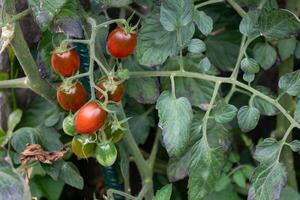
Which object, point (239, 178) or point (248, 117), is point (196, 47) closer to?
point (248, 117)

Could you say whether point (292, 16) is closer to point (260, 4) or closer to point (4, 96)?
point (260, 4)

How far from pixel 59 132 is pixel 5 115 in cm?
15

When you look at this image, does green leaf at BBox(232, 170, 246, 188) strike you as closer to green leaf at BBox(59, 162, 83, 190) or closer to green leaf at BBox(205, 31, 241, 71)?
green leaf at BBox(205, 31, 241, 71)

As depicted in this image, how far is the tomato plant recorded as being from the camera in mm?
928

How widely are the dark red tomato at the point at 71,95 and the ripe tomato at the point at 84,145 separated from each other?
5 centimetres

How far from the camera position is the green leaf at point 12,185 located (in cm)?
99

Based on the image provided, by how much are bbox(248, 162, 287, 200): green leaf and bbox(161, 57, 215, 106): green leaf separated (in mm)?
212

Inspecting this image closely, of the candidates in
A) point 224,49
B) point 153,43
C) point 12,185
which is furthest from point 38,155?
point 224,49

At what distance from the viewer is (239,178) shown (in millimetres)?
1283

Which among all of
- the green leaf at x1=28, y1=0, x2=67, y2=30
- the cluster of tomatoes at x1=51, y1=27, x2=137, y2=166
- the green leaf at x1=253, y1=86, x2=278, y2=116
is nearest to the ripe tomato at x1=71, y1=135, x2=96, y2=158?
the cluster of tomatoes at x1=51, y1=27, x2=137, y2=166

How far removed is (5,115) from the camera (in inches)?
52.3

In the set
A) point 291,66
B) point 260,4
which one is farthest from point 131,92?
point 291,66

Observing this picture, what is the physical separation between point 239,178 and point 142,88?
1.09 feet

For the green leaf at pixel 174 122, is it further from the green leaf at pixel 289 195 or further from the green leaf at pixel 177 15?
the green leaf at pixel 289 195
